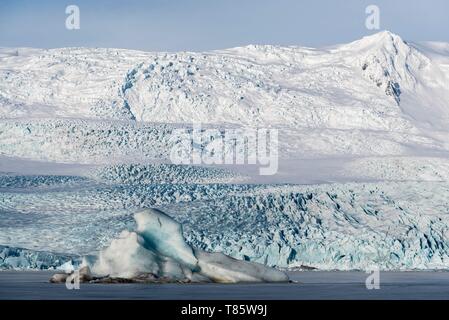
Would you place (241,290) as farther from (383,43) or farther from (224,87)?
(383,43)

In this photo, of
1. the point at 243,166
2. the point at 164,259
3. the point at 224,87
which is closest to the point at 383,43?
the point at 224,87

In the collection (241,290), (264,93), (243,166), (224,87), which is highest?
(224,87)

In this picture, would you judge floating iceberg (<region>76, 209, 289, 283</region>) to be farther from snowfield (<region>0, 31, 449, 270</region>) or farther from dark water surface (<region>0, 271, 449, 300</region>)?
snowfield (<region>0, 31, 449, 270</region>)

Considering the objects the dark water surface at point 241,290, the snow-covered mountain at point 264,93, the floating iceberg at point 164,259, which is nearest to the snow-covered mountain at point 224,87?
the snow-covered mountain at point 264,93

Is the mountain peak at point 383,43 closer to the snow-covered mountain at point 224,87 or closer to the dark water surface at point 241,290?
the snow-covered mountain at point 224,87

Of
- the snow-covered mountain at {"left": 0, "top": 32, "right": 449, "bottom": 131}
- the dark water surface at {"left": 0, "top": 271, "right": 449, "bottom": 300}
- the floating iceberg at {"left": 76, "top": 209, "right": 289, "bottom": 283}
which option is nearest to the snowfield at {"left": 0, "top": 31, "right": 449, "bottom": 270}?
the snow-covered mountain at {"left": 0, "top": 32, "right": 449, "bottom": 131}
